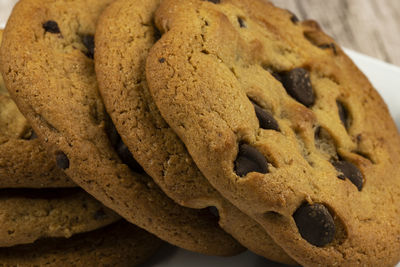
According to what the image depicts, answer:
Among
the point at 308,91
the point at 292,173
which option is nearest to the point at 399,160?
the point at 308,91

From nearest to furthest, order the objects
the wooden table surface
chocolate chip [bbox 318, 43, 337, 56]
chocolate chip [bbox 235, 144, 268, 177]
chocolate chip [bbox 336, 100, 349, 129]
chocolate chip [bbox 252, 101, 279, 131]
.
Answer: chocolate chip [bbox 235, 144, 268, 177] → chocolate chip [bbox 252, 101, 279, 131] → chocolate chip [bbox 336, 100, 349, 129] → chocolate chip [bbox 318, 43, 337, 56] → the wooden table surface

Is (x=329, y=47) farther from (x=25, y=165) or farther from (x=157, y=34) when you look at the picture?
(x=25, y=165)

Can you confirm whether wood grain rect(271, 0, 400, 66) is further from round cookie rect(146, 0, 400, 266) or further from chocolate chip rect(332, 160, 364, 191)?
chocolate chip rect(332, 160, 364, 191)

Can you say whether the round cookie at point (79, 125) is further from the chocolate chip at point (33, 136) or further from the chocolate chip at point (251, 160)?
the chocolate chip at point (251, 160)

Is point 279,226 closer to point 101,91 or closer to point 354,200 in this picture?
point 354,200

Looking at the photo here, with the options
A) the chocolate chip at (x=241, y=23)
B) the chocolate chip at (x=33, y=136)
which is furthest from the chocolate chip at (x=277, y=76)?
the chocolate chip at (x=33, y=136)

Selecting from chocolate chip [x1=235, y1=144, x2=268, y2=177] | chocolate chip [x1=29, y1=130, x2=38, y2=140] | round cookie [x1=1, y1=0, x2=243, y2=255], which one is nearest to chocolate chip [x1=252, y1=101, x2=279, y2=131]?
chocolate chip [x1=235, y1=144, x2=268, y2=177]
